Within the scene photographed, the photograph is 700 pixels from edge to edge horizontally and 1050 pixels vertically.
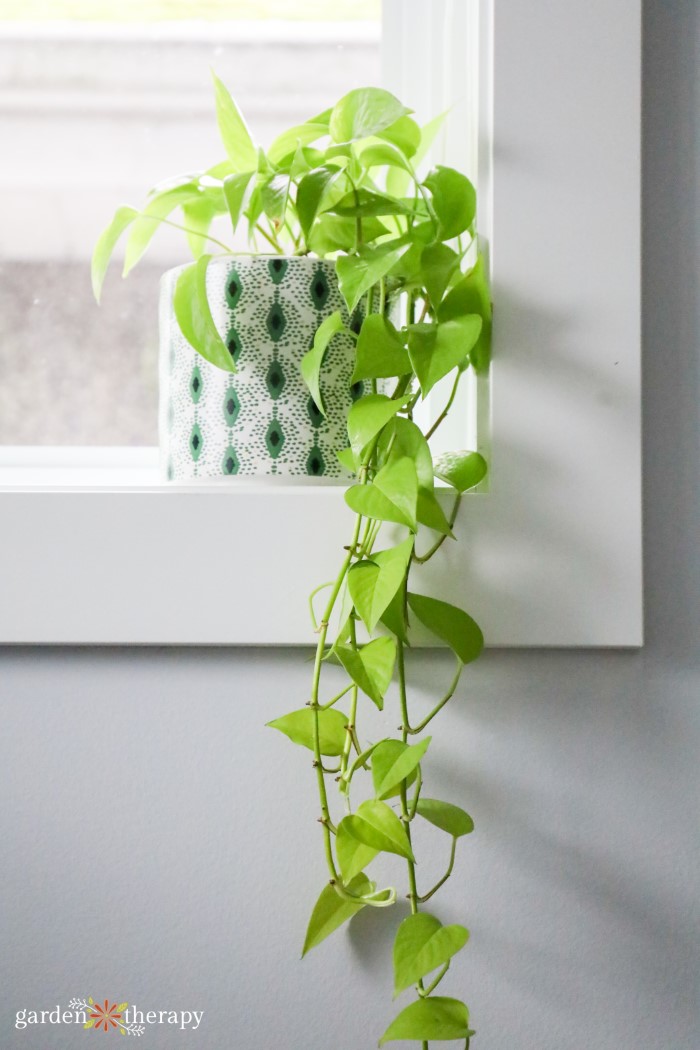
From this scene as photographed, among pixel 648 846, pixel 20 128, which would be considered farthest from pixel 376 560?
pixel 20 128

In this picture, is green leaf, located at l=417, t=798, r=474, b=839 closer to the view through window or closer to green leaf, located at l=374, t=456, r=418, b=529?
green leaf, located at l=374, t=456, r=418, b=529

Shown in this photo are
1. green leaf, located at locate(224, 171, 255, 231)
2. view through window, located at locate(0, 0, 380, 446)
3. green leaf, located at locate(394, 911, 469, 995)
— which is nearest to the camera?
green leaf, located at locate(394, 911, 469, 995)

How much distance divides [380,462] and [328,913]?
29cm

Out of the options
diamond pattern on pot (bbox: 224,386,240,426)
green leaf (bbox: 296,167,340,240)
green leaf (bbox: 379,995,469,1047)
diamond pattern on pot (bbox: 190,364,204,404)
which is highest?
green leaf (bbox: 296,167,340,240)

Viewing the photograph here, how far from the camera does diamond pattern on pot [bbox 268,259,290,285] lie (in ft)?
2.14

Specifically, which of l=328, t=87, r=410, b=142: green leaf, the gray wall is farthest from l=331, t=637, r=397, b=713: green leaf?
l=328, t=87, r=410, b=142: green leaf

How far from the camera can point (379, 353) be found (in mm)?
551

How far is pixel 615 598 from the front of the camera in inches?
24.0

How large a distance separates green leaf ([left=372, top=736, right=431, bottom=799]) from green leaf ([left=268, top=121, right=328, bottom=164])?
43 centimetres

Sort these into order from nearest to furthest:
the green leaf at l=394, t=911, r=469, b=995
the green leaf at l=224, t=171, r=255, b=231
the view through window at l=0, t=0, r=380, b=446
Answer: the green leaf at l=394, t=911, r=469, b=995 → the green leaf at l=224, t=171, r=255, b=231 → the view through window at l=0, t=0, r=380, b=446

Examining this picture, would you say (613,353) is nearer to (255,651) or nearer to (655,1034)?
(255,651)

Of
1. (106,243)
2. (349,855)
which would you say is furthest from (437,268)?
(349,855)

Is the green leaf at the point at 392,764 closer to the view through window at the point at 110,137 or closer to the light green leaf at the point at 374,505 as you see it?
the light green leaf at the point at 374,505

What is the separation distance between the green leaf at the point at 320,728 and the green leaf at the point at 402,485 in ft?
0.46
